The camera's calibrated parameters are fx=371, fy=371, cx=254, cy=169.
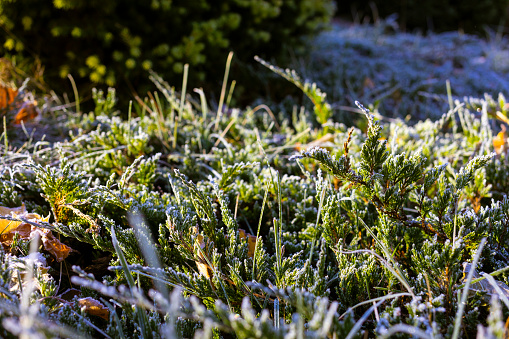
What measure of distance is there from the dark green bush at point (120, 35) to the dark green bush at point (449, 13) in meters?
6.40

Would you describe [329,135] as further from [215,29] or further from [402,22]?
[402,22]

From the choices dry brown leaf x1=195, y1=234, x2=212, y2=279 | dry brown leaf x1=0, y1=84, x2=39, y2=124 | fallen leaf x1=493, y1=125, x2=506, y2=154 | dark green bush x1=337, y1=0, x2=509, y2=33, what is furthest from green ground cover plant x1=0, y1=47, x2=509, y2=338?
dark green bush x1=337, y1=0, x2=509, y2=33

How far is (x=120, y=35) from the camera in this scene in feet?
7.96

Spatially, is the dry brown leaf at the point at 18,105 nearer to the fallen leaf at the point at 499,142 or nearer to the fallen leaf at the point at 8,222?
the fallen leaf at the point at 8,222

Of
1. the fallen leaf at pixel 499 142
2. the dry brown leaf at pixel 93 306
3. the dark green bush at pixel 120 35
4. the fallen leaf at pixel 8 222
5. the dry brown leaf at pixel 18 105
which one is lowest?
the dry brown leaf at pixel 93 306

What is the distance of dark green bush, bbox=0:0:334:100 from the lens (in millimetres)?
2316

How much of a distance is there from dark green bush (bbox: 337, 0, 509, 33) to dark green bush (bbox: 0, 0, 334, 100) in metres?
6.40

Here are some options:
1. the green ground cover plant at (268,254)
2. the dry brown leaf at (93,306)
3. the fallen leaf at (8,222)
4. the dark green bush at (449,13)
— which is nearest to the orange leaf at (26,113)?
the green ground cover plant at (268,254)

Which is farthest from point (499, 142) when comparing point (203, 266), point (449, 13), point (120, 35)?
point (449, 13)

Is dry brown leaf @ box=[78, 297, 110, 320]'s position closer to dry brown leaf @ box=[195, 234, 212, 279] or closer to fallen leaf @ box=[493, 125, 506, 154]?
dry brown leaf @ box=[195, 234, 212, 279]

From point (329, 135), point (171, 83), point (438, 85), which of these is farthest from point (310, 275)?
point (438, 85)

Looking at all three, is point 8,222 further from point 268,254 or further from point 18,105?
point 18,105

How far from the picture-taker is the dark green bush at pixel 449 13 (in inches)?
301

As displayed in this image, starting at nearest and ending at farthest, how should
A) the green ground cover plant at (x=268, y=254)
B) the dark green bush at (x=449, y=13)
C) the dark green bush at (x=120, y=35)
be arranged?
1. the green ground cover plant at (x=268, y=254)
2. the dark green bush at (x=120, y=35)
3. the dark green bush at (x=449, y=13)
